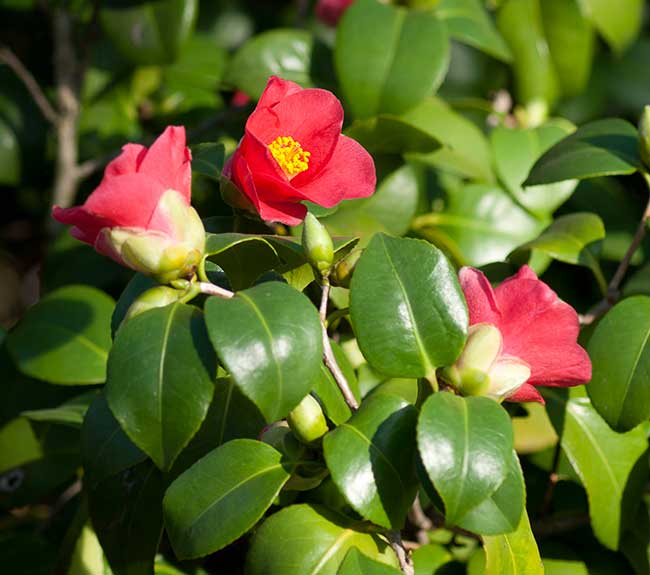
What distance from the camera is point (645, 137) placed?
1.05 meters

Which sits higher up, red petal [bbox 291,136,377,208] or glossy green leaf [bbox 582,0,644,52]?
red petal [bbox 291,136,377,208]

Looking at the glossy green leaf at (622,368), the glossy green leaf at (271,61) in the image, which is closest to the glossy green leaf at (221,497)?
the glossy green leaf at (622,368)

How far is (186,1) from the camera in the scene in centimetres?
160

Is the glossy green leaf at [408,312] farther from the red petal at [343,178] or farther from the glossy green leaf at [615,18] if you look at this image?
the glossy green leaf at [615,18]

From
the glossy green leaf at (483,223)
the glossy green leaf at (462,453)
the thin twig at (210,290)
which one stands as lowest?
the glossy green leaf at (483,223)

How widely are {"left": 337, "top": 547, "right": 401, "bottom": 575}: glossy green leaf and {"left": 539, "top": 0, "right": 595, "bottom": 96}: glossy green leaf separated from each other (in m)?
1.28

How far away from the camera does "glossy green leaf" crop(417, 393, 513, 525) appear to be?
0.70 m

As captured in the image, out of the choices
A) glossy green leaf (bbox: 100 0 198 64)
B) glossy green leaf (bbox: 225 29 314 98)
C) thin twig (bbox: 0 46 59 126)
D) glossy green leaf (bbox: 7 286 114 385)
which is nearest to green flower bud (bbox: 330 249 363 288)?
glossy green leaf (bbox: 7 286 114 385)

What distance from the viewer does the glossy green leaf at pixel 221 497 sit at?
0.76m

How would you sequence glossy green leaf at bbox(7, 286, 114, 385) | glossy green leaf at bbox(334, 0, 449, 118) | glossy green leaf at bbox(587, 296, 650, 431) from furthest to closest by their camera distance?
1. glossy green leaf at bbox(334, 0, 449, 118)
2. glossy green leaf at bbox(7, 286, 114, 385)
3. glossy green leaf at bbox(587, 296, 650, 431)

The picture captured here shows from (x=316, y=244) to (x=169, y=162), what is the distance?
13cm

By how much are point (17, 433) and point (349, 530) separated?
1.93ft

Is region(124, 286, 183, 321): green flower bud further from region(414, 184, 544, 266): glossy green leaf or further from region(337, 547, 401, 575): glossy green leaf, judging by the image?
region(414, 184, 544, 266): glossy green leaf

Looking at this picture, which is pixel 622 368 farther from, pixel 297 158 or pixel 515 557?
pixel 297 158
